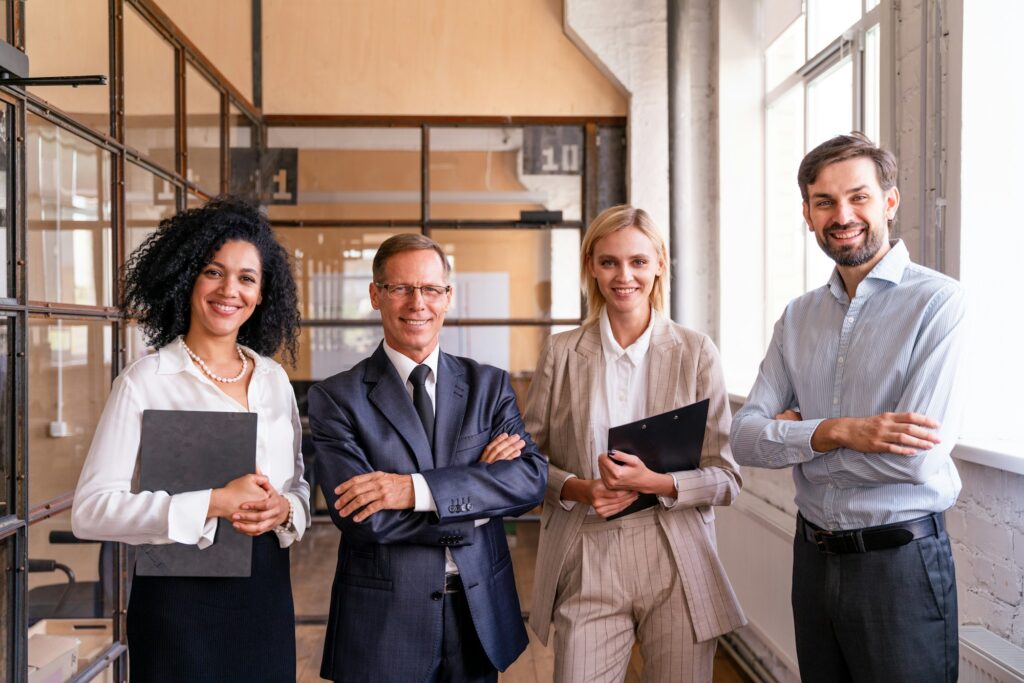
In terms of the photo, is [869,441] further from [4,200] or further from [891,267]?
[4,200]

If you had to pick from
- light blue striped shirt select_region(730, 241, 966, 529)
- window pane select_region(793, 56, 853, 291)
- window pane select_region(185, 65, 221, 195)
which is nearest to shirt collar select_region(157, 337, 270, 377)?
light blue striped shirt select_region(730, 241, 966, 529)

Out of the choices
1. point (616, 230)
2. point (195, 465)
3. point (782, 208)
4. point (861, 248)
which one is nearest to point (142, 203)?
point (195, 465)

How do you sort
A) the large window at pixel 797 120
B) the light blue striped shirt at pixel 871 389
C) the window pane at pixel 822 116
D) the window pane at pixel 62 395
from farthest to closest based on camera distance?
the window pane at pixel 822 116
the large window at pixel 797 120
the window pane at pixel 62 395
the light blue striped shirt at pixel 871 389

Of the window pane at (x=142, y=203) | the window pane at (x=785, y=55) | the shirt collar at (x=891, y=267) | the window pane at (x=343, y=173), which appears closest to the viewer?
the shirt collar at (x=891, y=267)

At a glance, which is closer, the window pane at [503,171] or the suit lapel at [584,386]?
the suit lapel at [584,386]

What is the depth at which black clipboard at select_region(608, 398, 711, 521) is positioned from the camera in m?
1.95

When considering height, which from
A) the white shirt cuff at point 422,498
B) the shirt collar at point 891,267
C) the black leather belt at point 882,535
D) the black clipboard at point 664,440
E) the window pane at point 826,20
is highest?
the window pane at point 826,20

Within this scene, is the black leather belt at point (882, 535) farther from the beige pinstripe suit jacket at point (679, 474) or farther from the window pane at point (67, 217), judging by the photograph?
the window pane at point (67, 217)

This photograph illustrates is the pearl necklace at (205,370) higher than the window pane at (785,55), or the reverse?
the window pane at (785,55)

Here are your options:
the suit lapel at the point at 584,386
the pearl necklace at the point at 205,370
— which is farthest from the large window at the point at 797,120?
the pearl necklace at the point at 205,370

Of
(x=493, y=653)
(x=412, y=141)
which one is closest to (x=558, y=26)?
(x=412, y=141)

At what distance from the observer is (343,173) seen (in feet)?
15.2

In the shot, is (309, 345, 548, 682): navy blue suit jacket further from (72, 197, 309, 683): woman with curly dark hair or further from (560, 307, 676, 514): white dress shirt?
(560, 307, 676, 514): white dress shirt

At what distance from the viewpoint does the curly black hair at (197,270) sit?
197cm
